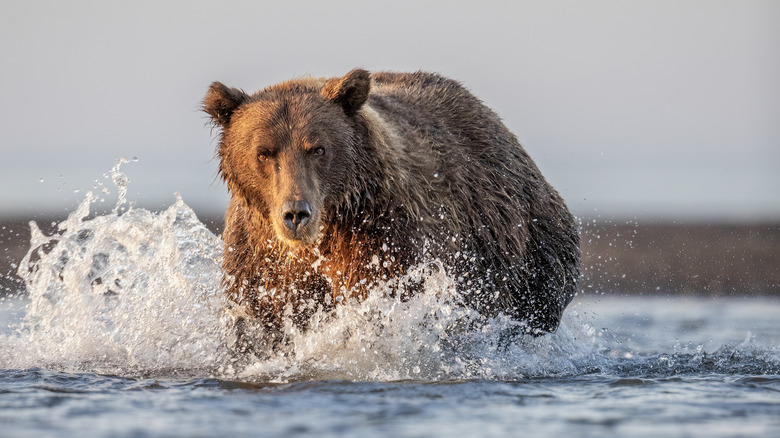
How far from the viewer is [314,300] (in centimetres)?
736

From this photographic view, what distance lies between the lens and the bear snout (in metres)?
6.46

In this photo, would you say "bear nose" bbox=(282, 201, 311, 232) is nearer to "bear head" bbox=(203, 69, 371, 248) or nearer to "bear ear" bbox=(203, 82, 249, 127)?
"bear head" bbox=(203, 69, 371, 248)

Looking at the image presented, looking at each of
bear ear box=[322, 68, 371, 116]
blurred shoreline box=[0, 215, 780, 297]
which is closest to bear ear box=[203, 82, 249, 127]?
bear ear box=[322, 68, 371, 116]

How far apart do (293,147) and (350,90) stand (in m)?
0.60

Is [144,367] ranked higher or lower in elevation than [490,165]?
lower

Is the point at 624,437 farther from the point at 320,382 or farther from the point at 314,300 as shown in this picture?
the point at 314,300

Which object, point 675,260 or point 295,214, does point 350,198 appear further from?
point 675,260

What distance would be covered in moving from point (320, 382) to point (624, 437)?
2168 millimetres

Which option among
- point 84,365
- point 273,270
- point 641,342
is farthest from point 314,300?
point 641,342

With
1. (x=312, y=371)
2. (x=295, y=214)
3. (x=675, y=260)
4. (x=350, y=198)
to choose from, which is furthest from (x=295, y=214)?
(x=675, y=260)

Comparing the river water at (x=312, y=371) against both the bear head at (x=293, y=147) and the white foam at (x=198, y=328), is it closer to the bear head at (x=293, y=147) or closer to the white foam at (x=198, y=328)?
the white foam at (x=198, y=328)

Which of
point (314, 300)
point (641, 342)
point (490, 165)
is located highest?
point (490, 165)

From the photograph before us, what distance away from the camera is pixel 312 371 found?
716 centimetres

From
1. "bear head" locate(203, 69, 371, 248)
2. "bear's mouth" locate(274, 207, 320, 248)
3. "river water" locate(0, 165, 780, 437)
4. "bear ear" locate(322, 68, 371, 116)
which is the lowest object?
"river water" locate(0, 165, 780, 437)
